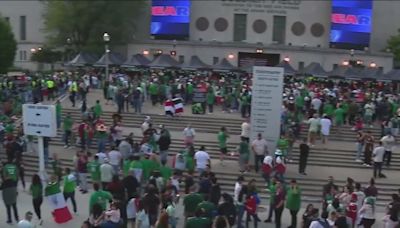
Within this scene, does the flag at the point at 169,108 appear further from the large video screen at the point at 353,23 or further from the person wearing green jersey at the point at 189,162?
the large video screen at the point at 353,23

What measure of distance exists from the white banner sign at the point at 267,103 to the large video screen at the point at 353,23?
3851 cm

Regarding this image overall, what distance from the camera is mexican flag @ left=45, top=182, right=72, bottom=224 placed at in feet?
54.2

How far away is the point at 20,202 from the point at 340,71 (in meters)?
29.0

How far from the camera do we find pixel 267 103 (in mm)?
22688

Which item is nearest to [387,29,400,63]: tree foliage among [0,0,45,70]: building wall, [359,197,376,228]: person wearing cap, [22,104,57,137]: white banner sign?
[0,0,45,70]: building wall

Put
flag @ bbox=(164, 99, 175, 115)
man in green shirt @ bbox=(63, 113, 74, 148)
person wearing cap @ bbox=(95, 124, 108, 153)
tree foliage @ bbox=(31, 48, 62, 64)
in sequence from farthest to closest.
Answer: tree foliage @ bbox=(31, 48, 62, 64) → flag @ bbox=(164, 99, 175, 115) → man in green shirt @ bbox=(63, 113, 74, 148) → person wearing cap @ bbox=(95, 124, 108, 153)

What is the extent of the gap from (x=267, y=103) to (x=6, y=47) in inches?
1620

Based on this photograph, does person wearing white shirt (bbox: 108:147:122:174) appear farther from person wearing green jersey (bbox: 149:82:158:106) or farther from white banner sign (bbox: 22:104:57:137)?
person wearing green jersey (bbox: 149:82:158:106)

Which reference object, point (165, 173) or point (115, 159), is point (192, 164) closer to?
point (165, 173)

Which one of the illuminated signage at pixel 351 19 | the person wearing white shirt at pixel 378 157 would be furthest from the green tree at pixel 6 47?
the person wearing white shirt at pixel 378 157

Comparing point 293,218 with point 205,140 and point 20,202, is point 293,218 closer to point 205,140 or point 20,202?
point 20,202

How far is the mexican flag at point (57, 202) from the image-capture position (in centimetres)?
1653

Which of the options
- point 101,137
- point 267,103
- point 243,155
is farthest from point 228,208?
point 101,137

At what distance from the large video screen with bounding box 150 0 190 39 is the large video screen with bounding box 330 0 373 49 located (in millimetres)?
14048
